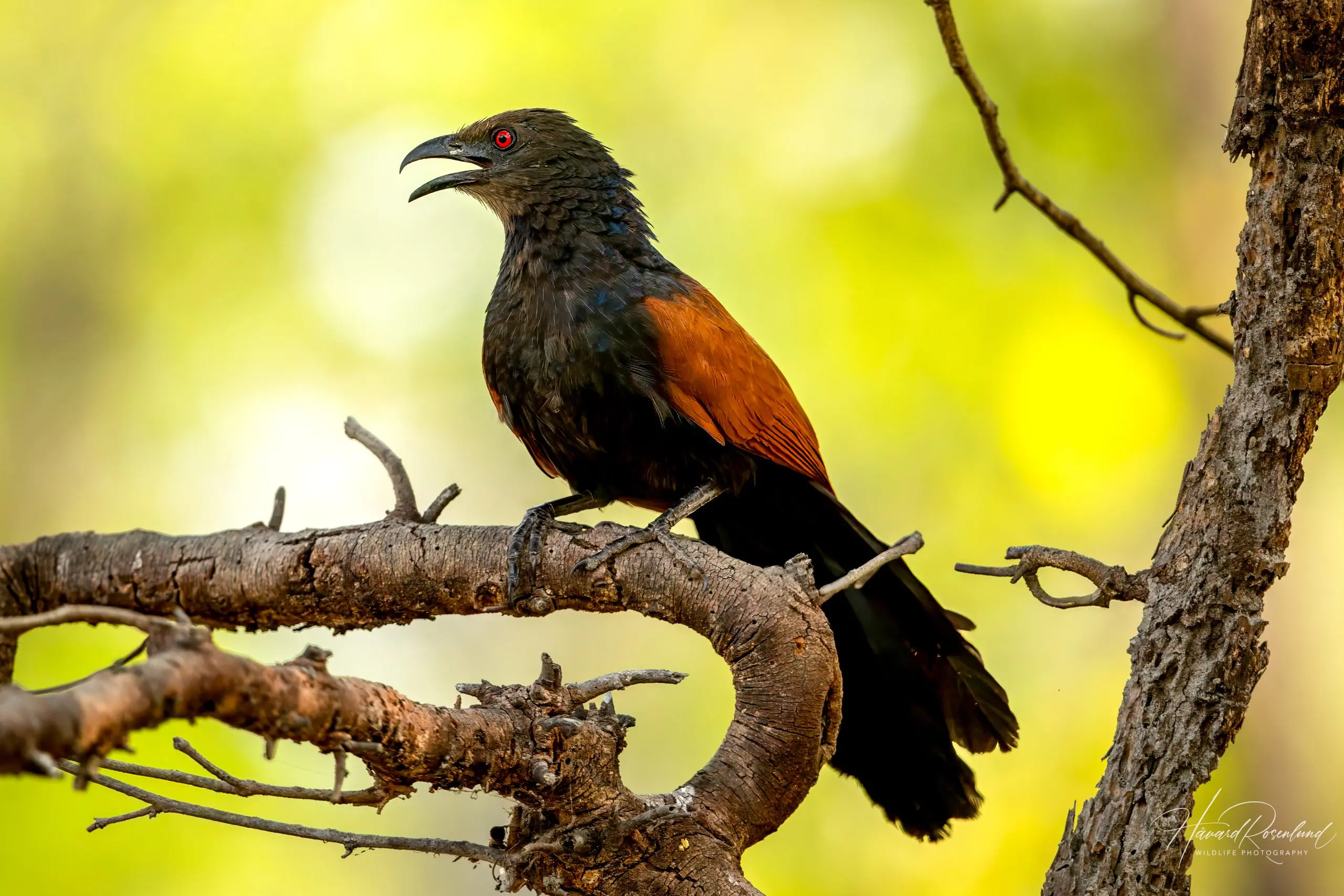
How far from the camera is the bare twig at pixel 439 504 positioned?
2375 millimetres

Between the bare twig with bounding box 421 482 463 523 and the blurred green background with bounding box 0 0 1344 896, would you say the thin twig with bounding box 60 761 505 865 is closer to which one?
the bare twig with bounding box 421 482 463 523

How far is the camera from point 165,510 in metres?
6.15

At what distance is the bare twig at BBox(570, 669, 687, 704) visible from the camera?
205cm

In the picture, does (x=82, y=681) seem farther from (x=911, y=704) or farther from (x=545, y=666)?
(x=911, y=704)

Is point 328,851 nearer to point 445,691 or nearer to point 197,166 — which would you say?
point 445,691

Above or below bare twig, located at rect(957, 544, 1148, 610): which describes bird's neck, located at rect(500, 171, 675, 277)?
above

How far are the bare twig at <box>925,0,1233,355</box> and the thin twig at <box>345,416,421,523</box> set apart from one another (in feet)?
5.62

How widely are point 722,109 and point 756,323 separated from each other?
146cm

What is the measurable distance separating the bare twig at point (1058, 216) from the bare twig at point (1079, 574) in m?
0.95

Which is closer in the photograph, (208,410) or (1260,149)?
(1260,149)

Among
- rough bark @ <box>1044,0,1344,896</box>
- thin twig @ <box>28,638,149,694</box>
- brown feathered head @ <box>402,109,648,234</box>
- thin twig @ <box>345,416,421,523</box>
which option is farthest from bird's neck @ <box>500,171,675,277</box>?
thin twig @ <box>28,638,149,694</box>

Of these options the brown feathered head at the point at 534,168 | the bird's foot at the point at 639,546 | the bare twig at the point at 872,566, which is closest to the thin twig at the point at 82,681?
the bird's foot at the point at 639,546

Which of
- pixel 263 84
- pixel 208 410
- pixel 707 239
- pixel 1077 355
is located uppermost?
pixel 263 84

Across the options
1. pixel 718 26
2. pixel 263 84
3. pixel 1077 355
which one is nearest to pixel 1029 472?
pixel 1077 355
